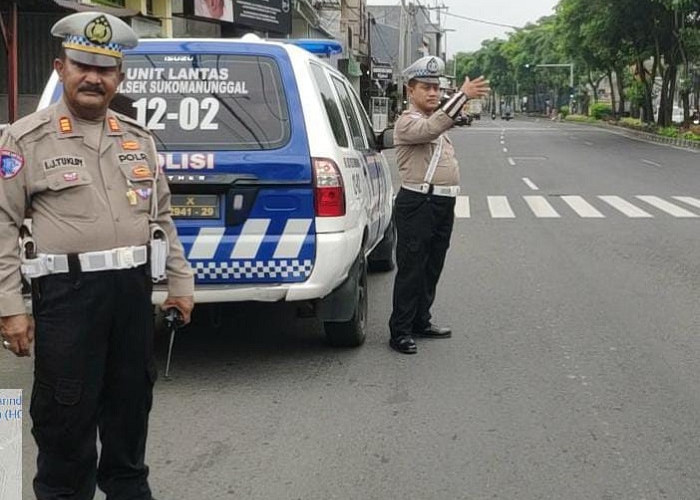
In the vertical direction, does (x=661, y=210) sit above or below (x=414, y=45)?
below

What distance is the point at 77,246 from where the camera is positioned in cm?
299

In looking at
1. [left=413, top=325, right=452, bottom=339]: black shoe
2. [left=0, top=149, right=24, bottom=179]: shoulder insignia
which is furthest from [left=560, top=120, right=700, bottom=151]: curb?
[left=0, top=149, right=24, bottom=179]: shoulder insignia

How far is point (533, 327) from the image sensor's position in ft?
21.7

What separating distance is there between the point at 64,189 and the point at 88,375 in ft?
2.08

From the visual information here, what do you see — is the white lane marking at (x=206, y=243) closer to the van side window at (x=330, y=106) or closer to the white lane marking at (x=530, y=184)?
the van side window at (x=330, y=106)

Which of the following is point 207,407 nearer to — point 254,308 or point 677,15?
point 254,308

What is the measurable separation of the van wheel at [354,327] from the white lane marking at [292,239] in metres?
0.72

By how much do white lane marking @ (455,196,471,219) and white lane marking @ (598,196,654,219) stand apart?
2.36m

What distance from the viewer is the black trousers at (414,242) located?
589 centimetres

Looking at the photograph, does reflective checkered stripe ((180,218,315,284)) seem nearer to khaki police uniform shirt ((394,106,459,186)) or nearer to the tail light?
the tail light

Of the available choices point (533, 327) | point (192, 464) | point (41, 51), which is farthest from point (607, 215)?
point (192, 464)

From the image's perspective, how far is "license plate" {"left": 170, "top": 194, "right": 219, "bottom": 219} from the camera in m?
5.05

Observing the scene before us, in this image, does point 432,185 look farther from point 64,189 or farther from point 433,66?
point 64,189

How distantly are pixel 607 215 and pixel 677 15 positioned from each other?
29.0 m
